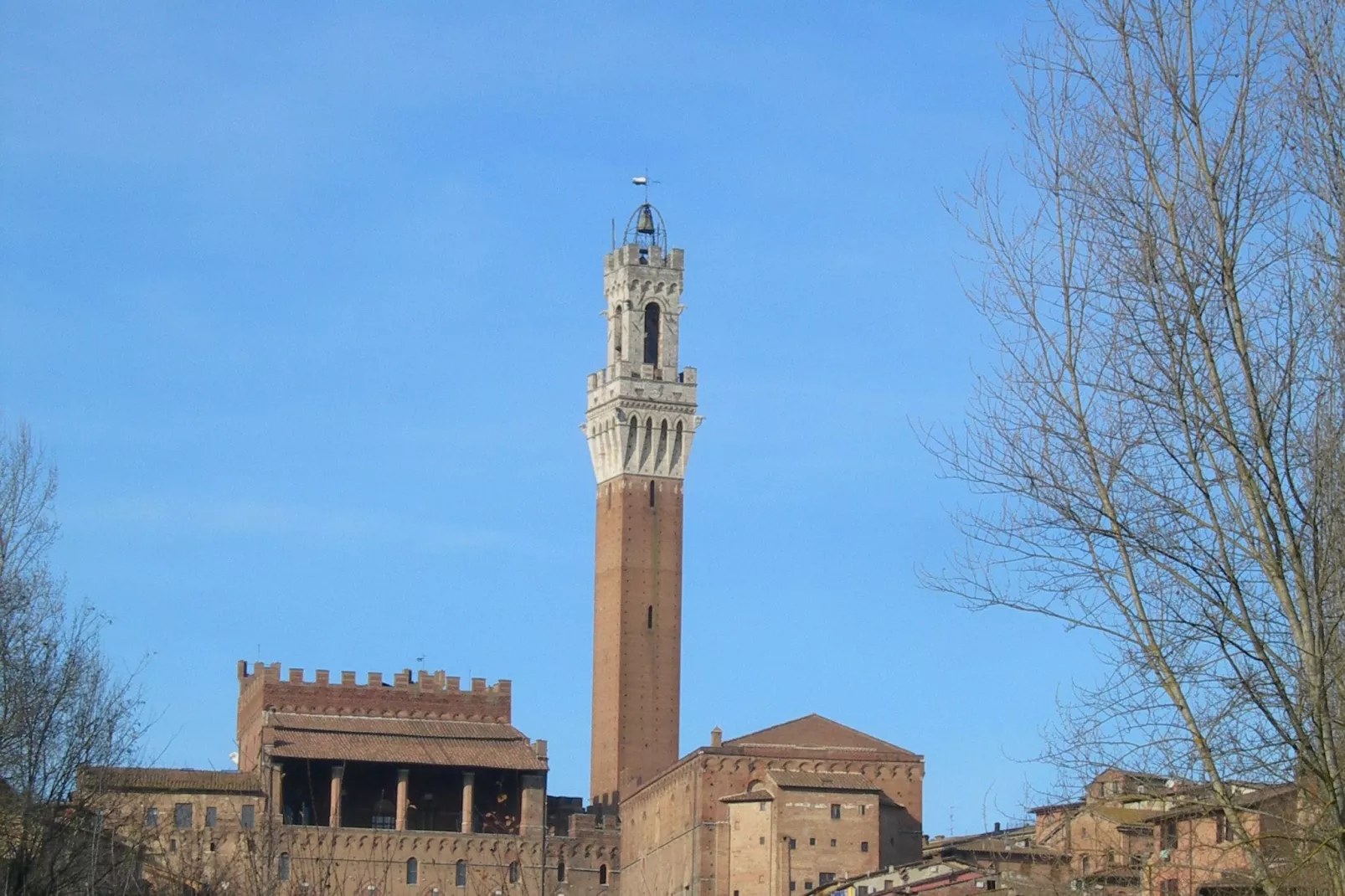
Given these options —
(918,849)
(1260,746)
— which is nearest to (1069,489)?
(1260,746)

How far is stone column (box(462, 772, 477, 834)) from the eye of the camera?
70.3 m

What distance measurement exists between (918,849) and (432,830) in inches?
555

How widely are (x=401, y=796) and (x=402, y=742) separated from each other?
2.75 m

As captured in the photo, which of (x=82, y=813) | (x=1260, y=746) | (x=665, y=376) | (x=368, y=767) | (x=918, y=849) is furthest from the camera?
(x=665, y=376)

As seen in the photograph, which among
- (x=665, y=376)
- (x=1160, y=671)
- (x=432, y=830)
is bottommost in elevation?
(x=1160, y=671)

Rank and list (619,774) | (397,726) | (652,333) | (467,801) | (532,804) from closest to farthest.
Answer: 1. (467,801)
2. (532,804)
3. (397,726)
4. (619,774)
5. (652,333)

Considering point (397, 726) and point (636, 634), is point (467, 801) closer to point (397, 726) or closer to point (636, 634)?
point (397, 726)

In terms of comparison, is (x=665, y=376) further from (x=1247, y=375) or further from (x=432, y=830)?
(x=1247, y=375)

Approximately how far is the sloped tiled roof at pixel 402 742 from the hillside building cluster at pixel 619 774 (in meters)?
0.08

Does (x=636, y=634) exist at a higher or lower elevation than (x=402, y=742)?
higher

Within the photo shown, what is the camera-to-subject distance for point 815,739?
68688 mm

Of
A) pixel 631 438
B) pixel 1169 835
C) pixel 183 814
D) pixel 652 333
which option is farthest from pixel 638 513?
pixel 1169 835

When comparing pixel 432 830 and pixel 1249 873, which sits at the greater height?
pixel 432 830

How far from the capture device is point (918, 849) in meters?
66.1
